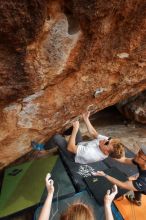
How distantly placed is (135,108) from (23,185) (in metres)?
3.21

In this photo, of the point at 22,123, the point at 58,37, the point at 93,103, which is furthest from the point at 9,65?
the point at 93,103

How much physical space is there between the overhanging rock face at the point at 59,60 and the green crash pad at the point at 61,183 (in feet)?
2.57

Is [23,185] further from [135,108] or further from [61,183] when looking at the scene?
[135,108]

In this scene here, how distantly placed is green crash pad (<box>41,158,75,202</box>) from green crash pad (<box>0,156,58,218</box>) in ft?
0.30

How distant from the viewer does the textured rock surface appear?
242 inches

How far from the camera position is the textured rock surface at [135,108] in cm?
615

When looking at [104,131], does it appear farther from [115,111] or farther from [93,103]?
[93,103]

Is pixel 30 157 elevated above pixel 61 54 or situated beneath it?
situated beneath

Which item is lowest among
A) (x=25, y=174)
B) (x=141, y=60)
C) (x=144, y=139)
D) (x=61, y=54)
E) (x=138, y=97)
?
(x=144, y=139)

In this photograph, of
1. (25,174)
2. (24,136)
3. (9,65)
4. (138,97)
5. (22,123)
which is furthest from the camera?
(138,97)

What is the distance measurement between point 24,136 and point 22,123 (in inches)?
12.8

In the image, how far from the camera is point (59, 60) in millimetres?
3008

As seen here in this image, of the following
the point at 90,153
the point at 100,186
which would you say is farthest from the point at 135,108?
the point at 90,153

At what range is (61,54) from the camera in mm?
2947
